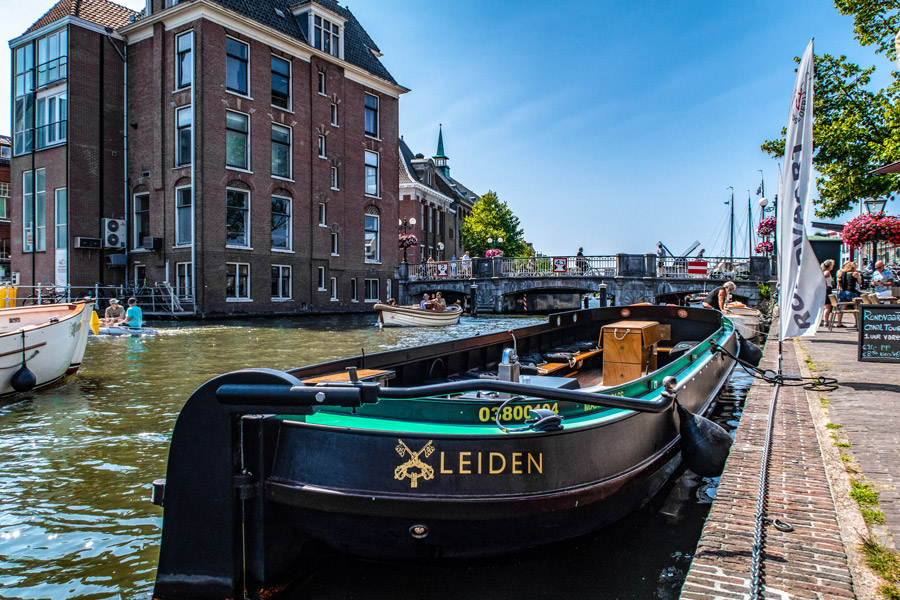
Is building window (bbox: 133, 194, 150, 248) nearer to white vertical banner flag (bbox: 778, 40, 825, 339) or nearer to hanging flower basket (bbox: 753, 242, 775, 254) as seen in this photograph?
white vertical banner flag (bbox: 778, 40, 825, 339)

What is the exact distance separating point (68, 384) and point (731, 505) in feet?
35.8

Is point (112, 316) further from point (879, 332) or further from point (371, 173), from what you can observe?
point (879, 332)

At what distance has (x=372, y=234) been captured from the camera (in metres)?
34.3

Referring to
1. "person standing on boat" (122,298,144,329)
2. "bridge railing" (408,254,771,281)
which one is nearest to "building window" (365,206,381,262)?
"bridge railing" (408,254,771,281)

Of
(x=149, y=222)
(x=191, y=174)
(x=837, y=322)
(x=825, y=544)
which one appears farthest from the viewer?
(x=149, y=222)

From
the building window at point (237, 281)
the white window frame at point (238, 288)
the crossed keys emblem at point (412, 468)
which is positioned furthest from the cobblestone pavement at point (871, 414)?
the building window at point (237, 281)

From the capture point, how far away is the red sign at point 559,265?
34469mm

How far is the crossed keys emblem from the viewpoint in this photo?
3285mm

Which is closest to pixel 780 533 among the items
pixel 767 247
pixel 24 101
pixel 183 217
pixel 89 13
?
pixel 183 217

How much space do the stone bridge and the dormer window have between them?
13.2 meters

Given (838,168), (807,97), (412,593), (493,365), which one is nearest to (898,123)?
(838,168)

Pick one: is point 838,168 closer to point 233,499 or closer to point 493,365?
point 493,365

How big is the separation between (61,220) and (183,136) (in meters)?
6.88

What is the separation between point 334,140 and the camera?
1224 inches
